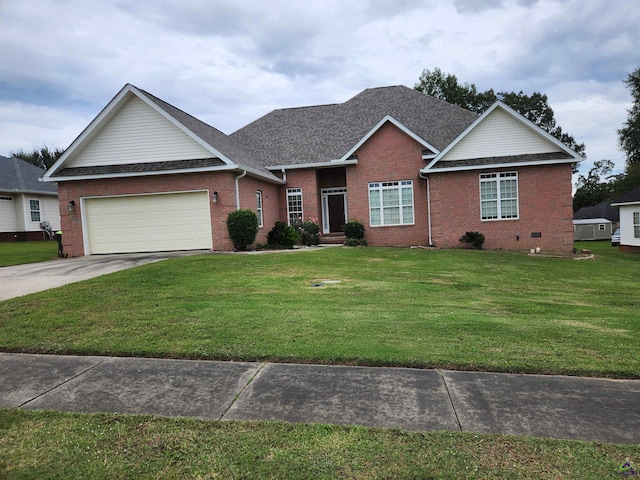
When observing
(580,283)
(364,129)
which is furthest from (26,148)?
(580,283)

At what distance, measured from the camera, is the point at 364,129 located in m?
24.0

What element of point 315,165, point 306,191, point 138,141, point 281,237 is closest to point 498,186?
point 315,165

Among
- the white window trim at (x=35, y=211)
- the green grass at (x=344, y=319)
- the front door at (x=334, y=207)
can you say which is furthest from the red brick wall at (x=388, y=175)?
the white window trim at (x=35, y=211)

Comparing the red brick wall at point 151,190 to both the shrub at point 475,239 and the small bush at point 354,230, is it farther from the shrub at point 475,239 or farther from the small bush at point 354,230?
the shrub at point 475,239

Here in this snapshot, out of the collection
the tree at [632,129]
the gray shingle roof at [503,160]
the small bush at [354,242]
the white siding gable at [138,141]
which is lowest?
the small bush at [354,242]

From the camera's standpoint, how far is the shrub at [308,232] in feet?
67.1

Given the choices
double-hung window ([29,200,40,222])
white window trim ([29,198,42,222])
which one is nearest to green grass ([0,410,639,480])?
white window trim ([29,198,42,222])

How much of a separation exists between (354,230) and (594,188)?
185 ft

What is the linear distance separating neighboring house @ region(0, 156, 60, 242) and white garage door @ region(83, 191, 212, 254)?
1599 centimetres

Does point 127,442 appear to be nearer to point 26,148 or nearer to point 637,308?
point 637,308

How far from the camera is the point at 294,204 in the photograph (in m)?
22.5

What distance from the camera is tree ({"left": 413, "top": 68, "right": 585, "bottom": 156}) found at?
142 ft

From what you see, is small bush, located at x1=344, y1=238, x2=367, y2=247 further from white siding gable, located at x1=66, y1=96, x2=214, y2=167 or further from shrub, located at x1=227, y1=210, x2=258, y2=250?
white siding gable, located at x1=66, y1=96, x2=214, y2=167

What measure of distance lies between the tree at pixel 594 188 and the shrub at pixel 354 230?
51.6m
